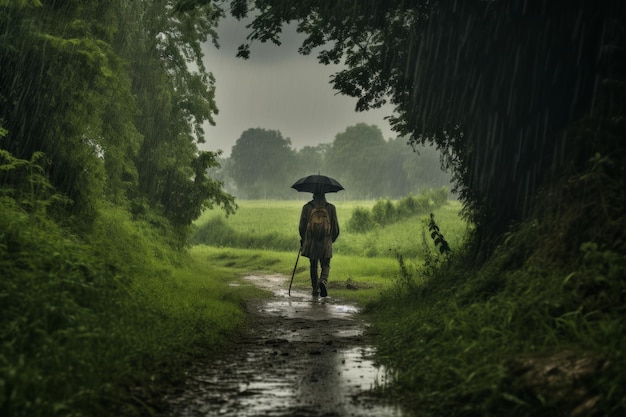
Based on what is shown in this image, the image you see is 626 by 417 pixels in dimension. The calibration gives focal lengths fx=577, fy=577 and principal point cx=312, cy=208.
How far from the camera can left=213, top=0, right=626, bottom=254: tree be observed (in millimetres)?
7750

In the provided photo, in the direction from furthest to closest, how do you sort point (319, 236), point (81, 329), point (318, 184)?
point (318, 184)
point (319, 236)
point (81, 329)

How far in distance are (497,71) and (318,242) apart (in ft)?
22.9

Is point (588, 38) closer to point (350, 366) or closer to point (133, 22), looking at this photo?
point (350, 366)

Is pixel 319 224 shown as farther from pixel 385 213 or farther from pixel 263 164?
pixel 263 164

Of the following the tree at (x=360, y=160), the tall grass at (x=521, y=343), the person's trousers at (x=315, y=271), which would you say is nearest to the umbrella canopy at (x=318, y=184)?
the person's trousers at (x=315, y=271)

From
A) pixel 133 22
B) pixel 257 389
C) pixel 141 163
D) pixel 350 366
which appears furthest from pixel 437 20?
pixel 141 163

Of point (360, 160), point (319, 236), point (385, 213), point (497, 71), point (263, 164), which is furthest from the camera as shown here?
point (263, 164)

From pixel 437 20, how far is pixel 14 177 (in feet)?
24.7

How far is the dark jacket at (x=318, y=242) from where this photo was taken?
14.4m

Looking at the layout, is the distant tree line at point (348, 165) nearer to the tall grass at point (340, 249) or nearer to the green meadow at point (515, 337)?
the tall grass at point (340, 249)

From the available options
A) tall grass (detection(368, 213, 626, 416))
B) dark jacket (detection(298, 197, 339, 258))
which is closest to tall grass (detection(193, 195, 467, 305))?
dark jacket (detection(298, 197, 339, 258))

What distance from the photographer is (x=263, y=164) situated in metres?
125

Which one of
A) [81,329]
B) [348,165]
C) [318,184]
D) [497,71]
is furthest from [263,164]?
[81,329]

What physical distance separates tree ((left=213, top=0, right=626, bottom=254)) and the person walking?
4193 mm
